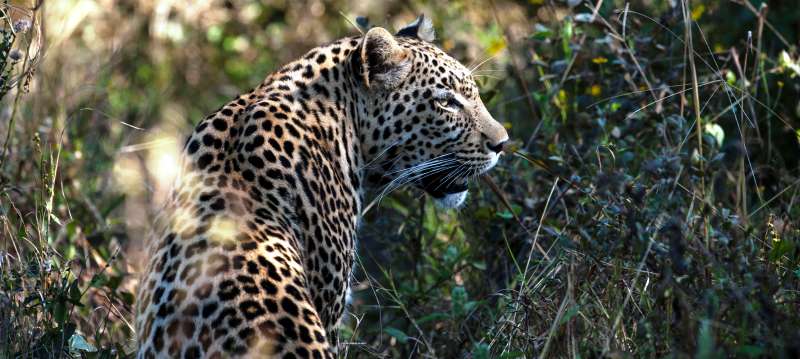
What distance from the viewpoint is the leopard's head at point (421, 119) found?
5211mm

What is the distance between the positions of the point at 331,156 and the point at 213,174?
0.70 m

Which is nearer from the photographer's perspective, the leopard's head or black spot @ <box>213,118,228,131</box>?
black spot @ <box>213,118,228,131</box>

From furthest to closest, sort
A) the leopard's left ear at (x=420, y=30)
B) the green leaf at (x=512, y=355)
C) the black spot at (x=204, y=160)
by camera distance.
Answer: the leopard's left ear at (x=420, y=30), the black spot at (x=204, y=160), the green leaf at (x=512, y=355)

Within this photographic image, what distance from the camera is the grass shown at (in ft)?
14.0

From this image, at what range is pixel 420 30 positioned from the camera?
5.96m

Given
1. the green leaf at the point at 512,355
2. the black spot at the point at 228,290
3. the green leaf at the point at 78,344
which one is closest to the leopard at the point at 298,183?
the black spot at the point at 228,290

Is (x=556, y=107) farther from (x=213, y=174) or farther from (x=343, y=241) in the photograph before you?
(x=213, y=174)

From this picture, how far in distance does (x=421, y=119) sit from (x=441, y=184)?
40 centimetres

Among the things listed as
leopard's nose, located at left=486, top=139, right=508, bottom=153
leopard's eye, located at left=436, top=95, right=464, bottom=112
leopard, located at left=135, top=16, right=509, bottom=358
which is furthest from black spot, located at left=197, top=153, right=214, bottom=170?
leopard's nose, located at left=486, top=139, right=508, bottom=153

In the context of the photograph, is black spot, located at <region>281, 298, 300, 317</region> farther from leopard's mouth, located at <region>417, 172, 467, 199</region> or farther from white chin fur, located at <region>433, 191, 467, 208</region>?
white chin fur, located at <region>433, 191, 467, 208</region>

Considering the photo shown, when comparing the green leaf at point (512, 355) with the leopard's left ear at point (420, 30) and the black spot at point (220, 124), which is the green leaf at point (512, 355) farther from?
the leopard's left ear at point (420, 30)

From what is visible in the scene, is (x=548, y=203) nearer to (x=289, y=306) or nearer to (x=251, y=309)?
(x=289, y=306)

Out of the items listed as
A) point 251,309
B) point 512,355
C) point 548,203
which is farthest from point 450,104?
point 251,309

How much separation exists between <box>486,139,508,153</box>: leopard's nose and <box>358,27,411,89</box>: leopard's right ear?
0.63 metres
